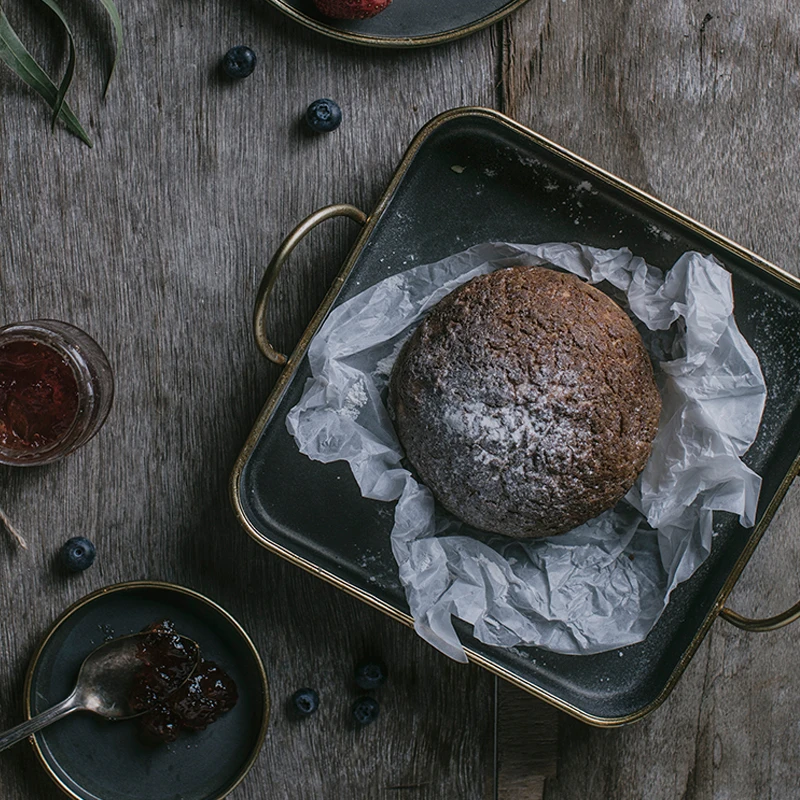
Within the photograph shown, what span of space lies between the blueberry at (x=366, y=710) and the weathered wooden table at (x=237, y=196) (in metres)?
0.03

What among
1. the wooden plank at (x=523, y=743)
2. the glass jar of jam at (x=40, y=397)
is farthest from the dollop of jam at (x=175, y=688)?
the wooden plank at (x=523, y=743)

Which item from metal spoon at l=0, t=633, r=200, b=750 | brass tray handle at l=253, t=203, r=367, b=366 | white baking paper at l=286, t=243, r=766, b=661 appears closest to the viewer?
brass tray handle at l=253, t=203, r=367, b=366

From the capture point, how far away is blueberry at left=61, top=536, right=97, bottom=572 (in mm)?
1447

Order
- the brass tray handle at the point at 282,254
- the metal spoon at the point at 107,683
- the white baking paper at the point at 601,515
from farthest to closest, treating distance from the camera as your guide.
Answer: the metal spoon at the point at 107,683, the white baking paper at the point at 601,515, the brass tray handle at the point at 282,254

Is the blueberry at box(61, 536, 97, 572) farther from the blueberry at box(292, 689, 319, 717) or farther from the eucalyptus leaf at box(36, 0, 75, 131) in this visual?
the eucalyptus leaf at box(36, 0, 75, 131)

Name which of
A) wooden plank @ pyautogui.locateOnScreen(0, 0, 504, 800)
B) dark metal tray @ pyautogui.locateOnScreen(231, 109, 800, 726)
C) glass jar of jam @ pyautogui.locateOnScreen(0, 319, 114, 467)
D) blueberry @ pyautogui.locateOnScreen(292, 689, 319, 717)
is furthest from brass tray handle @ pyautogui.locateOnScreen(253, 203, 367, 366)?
blueberry @ pyautogui.locateOnScreen(292, 689, 319, 717)

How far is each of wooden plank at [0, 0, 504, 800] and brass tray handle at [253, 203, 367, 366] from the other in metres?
0.15

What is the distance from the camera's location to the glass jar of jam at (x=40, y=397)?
53.8 inches

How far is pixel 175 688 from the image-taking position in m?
1.41

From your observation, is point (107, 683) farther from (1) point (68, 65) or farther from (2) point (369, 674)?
(1) point (68, 65)

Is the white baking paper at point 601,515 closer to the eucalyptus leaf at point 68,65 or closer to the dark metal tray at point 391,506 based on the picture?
the dark metal tray at point 391,506

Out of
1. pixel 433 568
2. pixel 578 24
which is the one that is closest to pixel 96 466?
pixel 433 568

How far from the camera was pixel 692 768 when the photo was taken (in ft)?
5.03

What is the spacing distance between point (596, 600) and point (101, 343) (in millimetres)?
931
